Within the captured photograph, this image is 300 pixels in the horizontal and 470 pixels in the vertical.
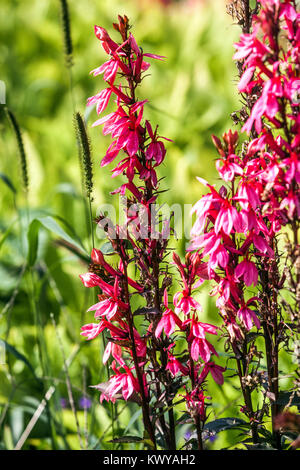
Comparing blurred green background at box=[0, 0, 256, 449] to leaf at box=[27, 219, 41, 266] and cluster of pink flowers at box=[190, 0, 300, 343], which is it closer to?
leaf at box=[27, 219, 41, 266]

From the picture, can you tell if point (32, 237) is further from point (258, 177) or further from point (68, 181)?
point (68, 181)

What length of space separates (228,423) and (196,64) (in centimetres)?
233

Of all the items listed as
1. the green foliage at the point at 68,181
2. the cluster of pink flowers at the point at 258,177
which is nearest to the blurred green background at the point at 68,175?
the green foliage at the point at 68,181

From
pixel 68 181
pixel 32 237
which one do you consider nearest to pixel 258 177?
pixel 32 237

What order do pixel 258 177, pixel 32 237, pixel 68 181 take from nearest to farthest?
pixel 258 177, pixel 32 237, pixel 68 181

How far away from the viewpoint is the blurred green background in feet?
3.93

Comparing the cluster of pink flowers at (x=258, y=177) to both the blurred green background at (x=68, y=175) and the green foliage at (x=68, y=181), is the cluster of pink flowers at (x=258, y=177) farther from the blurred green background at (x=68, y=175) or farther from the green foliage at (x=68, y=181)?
the blurred green background at (x=68, y=175)

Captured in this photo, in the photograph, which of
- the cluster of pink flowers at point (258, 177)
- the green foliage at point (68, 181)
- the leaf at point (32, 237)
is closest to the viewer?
the cluster of pink flowers at point (258, 177)

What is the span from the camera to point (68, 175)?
7.16 ft

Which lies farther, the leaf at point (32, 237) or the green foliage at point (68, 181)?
the green foliage at point (68, 181)

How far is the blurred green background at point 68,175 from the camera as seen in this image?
1.20m

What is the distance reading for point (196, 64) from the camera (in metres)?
2.83

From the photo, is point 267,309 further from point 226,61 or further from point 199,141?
point 226,61
